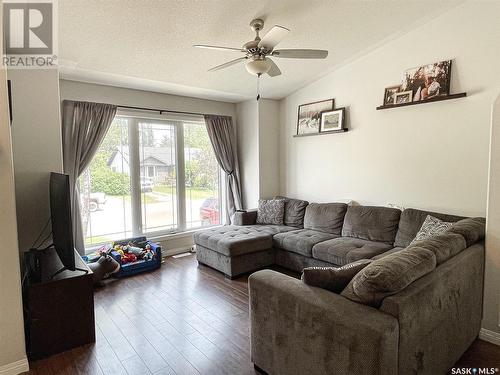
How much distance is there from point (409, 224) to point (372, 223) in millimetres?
422

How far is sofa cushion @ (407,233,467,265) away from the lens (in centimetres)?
195

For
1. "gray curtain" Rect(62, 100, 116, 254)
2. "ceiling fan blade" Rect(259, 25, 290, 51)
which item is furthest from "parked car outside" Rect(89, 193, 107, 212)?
"ceiling fan blade" Rect(259, 25, 290, 51)

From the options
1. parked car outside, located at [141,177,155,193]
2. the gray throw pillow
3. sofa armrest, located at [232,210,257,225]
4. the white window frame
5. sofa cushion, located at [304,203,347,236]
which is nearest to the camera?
the gray throw pillow

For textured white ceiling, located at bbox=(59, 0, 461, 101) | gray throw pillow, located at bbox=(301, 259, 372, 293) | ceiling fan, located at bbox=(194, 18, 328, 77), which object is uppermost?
textured white ceiling, located at bbox=(59, 0, 461, 101)

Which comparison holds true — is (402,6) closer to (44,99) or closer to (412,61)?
(412,61)

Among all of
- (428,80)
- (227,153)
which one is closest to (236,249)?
(227,153)

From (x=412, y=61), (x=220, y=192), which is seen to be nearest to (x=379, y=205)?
(x=412, y=61)

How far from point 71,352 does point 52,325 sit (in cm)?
26

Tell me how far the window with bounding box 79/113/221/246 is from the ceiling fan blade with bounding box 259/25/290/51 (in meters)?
2.60

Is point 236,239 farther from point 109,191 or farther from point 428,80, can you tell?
point 428,80

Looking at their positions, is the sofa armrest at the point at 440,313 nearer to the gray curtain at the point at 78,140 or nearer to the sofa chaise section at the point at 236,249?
the sofa chaise section at the point at 236,249

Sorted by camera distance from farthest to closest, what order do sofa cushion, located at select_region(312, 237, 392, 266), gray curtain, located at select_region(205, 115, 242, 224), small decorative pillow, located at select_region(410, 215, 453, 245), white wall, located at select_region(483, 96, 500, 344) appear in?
gray curtain, located at select_region(205, 115, 242, 224), sofa cushion, located at select_region(312, 237, 392, 266), small decorative pillow, located at select_region(410, 215, 453, 245), white wall, located at select_region(483, 96, 500, 344)

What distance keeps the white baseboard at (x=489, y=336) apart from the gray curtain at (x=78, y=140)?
4.24 metres

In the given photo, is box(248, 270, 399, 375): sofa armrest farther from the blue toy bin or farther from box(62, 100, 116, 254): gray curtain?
box(62, 100, 116, 254): gray curtain
